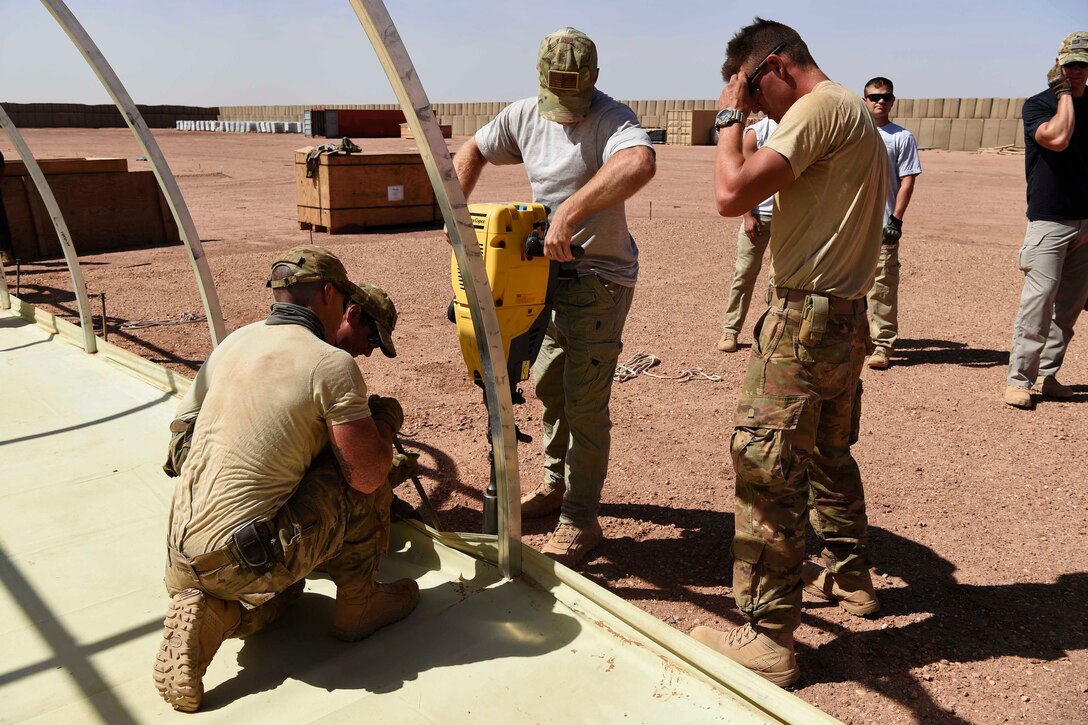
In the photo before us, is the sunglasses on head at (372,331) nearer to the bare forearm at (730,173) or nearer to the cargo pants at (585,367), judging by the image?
the cargo pants at (585,367)

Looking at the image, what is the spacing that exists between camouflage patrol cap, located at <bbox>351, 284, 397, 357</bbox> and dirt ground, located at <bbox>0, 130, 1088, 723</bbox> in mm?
1370

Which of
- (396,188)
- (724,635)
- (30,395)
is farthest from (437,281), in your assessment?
(724,635)

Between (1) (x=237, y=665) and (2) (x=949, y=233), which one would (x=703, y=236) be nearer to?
(2) (x=949, y=233)

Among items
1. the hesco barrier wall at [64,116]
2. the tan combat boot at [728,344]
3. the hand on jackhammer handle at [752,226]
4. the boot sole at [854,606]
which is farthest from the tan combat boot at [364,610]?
the hesco barrier wall at [64,116]

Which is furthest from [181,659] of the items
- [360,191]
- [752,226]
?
[360,191]

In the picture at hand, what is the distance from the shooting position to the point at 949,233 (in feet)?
38.6

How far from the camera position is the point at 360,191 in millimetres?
11672

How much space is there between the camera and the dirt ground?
280 centimetres

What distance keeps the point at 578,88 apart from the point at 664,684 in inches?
80.5

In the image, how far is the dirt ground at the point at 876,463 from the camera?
9.19 ft

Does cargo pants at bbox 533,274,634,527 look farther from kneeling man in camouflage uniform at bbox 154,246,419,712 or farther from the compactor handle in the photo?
kneeling man in camouflage uniform at bbox 154,246,419,712

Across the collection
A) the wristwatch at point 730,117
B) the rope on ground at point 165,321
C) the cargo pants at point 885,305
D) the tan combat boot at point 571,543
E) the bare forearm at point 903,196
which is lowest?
the tan combat boot at point 571,543

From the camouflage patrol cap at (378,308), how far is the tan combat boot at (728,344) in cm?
427

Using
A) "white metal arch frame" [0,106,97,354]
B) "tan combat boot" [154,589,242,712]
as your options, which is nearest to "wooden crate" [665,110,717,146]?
"white metal arch frame" [0,106,97,354]
